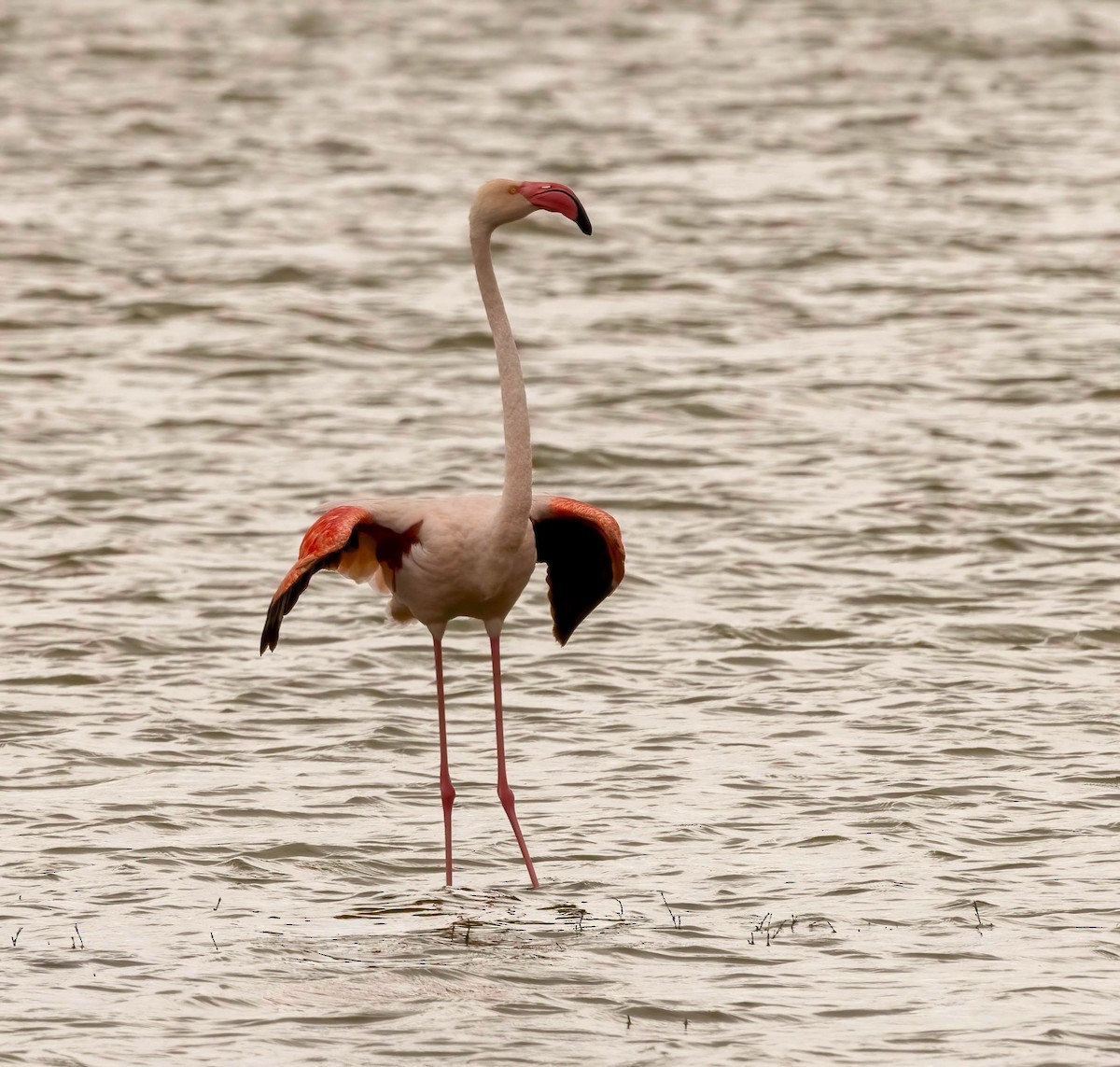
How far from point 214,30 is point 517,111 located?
8395 millimetres

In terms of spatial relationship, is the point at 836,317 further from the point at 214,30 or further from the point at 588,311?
the point at 214,30

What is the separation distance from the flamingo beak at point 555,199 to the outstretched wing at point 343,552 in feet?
4.44

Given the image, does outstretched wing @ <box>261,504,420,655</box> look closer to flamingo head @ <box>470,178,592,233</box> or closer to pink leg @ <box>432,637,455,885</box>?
pink leg @ <box>432,637,455,885</box>

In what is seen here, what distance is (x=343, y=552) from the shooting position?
8.58m

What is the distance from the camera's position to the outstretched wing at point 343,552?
7797 millimetres

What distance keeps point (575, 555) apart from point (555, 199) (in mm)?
1749

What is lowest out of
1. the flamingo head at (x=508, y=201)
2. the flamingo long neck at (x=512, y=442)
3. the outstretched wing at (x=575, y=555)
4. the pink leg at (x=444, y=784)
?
the pink leg at (x=444, y=784)

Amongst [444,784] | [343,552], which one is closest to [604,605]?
[444,784]

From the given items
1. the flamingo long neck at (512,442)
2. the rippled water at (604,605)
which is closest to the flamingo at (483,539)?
the flamingo long neck at (512,442)

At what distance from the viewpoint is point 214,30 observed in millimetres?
35906

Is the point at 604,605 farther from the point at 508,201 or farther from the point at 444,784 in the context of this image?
the point at 508,201

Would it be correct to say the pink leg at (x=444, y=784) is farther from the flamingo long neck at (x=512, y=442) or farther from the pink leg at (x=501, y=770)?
the flamingo long neck at (x=512, y=442)

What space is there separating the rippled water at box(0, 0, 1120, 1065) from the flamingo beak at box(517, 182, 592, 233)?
2615 millimetres

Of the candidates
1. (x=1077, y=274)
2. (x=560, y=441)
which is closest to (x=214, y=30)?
(x=1077, y=274)
